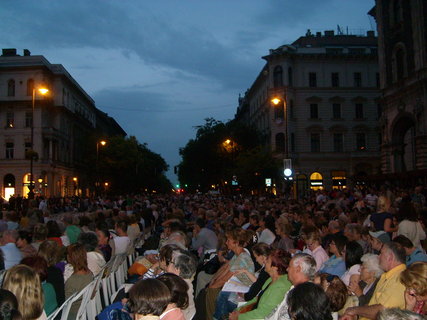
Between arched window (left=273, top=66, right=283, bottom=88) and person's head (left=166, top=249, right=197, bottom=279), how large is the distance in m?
51.0

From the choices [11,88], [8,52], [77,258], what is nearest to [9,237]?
[77,258]

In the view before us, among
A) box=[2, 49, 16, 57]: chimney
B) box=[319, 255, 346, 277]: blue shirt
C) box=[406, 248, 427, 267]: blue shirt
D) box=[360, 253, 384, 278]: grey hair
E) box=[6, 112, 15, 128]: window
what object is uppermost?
box=[2, 49, 16, 57]: chimney

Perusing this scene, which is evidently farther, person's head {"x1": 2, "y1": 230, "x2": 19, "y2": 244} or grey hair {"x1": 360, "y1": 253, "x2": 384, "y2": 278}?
person's head {"x1": 2, "y1": 230, "x2": 19, "y2": 244}

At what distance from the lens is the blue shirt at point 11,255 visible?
26.5 ft

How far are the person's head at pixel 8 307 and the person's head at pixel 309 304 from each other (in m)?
2.15

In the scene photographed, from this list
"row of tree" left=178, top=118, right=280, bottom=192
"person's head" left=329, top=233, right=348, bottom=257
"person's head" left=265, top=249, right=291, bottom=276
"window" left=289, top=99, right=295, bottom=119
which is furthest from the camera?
"row of tree" left=178, top=118, right=280, bottom=192

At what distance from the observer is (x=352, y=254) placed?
682cm

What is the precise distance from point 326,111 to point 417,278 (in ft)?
177

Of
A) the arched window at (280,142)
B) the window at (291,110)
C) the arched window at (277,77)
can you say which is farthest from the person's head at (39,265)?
the window at (291,110)

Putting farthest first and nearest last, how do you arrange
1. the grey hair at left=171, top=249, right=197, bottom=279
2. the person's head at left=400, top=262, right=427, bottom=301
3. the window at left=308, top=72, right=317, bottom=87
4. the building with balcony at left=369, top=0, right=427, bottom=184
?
the window at left=308, top=72, right=317, bottom=87 < the building with balcony at left=369, top=0, right=427, bottom=184 < the grey hair at left=171, top=249, right=197, bottom=279 < the person's head at left=400, top=262, right=427, bottom=301

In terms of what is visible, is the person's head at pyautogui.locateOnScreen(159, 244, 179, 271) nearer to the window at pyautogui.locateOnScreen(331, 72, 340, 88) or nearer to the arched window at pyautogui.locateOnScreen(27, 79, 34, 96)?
the window at pyautogui.locateOnScreen(331, 72, 340, 88)

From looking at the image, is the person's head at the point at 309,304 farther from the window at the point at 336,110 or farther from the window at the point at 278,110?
the window at the point at 336,110

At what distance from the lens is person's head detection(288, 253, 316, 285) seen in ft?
17.7

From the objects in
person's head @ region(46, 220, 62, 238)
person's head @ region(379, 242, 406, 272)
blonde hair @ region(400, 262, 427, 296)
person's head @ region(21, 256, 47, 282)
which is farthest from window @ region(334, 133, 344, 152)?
blonde hair @ region(400, 262, 427, 296)
